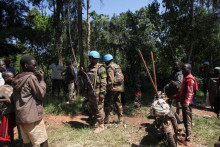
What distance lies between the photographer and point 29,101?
2.60 m

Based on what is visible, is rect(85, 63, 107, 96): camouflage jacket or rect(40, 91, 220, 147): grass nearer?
rect(40, 91, 220, 147): grass

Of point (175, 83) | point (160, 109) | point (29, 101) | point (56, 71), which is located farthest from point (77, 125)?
point (56, 71)

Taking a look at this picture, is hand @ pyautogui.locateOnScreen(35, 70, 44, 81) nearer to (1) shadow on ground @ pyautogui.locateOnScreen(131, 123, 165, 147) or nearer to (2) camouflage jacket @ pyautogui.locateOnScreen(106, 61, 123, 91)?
(2) camouflage jacket @ pyautogui.locateOnScreen(106, 61, 123, 91)

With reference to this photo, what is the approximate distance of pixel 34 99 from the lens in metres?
2.67

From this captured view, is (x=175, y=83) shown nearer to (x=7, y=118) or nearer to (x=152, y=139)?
(x=152, y=139)

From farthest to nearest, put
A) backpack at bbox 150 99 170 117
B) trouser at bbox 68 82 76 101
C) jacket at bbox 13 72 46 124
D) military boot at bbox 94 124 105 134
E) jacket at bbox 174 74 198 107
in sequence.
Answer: trouser at bbox 68 82 76 101 < military boot at bbox 94 124 105 134 < jacket at bbox 174 74 198 107 < backpack at bbox 150 99 170 117 < jacket at bbox 13 72 46 124

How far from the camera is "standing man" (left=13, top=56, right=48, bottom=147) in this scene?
8.40 ft

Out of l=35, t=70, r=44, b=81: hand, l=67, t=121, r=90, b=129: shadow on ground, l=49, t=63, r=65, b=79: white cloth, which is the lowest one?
l=67, t=121, r=90, b=129: shadow on ground

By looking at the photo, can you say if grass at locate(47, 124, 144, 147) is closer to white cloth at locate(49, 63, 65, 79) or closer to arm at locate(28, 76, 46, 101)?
arm at locate(28, 76, 46, 101)

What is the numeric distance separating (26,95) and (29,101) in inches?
4.0

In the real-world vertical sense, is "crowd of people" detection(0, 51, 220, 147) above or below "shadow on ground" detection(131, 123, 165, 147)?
above

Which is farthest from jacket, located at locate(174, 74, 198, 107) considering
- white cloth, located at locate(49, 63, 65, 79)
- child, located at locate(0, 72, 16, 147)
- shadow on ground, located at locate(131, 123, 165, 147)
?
white cloth, located at locate(49, 63, 65, 79)

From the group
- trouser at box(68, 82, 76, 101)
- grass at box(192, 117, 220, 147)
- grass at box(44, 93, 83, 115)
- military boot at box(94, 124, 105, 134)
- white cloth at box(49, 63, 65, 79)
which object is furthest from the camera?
white cloth at box(49, 63, 65, 79)

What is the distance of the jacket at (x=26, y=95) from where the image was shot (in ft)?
8.38
